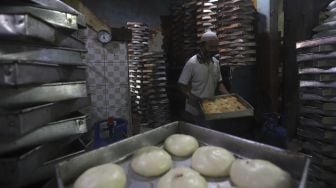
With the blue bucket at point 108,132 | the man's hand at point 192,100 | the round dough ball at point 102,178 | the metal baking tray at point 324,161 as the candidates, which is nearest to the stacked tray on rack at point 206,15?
the man's hand at point 192,100

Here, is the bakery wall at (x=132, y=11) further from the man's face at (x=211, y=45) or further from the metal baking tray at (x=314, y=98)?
the metal baking tray at (x=314, y=98)

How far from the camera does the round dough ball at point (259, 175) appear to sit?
0.98 m

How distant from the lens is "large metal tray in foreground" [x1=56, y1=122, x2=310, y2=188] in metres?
1.03

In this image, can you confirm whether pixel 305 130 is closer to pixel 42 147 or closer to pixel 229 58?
pixel 42 147

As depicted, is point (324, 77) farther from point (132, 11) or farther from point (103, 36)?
point (132, 11)

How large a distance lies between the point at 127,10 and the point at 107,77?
3757 millimetres

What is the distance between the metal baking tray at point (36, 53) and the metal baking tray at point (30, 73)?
23 millimetres

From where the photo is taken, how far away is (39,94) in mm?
997

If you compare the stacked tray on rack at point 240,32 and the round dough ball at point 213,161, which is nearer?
the round dough ball at point 213,161

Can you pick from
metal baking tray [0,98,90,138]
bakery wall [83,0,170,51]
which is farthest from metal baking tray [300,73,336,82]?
bakery wall [83,0,170,51]

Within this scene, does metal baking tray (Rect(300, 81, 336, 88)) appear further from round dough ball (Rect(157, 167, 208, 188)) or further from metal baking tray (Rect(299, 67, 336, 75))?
round dough ball (Rect(157, 167, 208, 188))

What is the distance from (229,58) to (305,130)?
2.19 metres

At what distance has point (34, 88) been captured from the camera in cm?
97

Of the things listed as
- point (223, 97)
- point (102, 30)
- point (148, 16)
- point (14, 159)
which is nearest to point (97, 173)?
point (14, 159)
